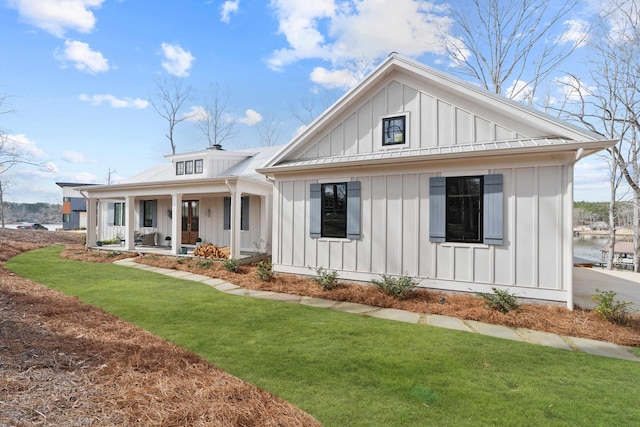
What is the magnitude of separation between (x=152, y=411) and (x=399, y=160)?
6.16 m

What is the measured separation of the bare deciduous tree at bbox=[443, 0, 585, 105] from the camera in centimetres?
1368

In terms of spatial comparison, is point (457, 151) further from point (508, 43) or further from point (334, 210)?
point (508, 43)

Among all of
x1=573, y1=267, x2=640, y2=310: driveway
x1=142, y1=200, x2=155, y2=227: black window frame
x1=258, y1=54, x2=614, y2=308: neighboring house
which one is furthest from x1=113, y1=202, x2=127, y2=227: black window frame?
x1=573, y1=267, x2=640, y2=310: driveway

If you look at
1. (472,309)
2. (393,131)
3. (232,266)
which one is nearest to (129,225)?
(232,266)

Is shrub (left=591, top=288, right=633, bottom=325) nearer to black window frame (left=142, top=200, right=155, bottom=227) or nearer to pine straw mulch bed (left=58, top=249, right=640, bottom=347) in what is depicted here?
pine straw mulch bed (left=58, top=249, right=640, bottom=347)

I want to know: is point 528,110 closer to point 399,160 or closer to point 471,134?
point 471,134

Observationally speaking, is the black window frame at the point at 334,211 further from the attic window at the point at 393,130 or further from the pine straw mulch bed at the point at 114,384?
the pine straw mulch bed at the point at 114,384

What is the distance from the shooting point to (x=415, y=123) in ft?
24.3

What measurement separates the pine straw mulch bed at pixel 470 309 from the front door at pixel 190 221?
5909 millimetres

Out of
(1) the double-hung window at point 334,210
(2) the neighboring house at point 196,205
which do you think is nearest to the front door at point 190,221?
(2) the neighboring house at point 196,205

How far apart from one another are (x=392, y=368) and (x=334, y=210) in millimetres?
5003

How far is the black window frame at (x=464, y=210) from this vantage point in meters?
6.50

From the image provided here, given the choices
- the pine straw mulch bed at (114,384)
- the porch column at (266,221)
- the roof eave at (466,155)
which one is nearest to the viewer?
the pine straw mulch bed at (114,384)

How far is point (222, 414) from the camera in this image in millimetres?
2441
